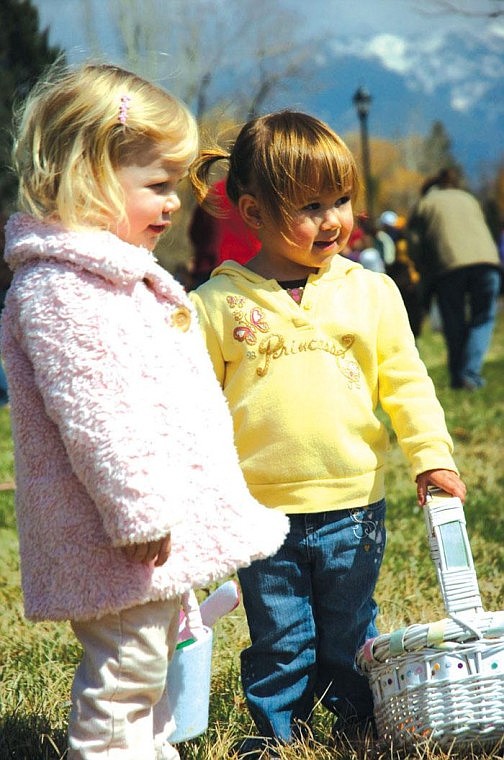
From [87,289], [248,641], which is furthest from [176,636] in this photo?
[248,641]

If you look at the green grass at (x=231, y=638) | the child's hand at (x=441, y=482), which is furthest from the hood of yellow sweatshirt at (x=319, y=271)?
the green grass at (x=231, y=638)

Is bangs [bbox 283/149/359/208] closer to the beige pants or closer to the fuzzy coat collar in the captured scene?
the fuzzy coat collar

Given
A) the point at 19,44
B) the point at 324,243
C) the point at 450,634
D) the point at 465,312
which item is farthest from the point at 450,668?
the point at 19,44

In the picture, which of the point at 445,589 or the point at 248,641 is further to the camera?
the point at 248,641

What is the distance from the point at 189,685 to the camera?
2.25 metres

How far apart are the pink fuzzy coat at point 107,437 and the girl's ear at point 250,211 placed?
482 millimetres

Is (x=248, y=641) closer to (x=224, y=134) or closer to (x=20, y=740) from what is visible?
(x=20, y=740)

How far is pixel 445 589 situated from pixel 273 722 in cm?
54

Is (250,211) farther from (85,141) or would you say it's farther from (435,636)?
(435,636)

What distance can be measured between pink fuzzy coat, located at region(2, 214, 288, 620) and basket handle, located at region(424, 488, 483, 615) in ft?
1.29

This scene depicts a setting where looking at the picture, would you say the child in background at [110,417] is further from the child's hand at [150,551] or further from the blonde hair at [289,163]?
the blonde hair at [289,163]

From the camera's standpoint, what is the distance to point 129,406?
6.08 feet

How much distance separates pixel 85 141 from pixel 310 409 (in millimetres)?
760

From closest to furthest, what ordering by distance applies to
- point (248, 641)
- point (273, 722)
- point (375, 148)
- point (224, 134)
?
point (273, 722), point (224, 134), point (248, 641), point (375, 148)
